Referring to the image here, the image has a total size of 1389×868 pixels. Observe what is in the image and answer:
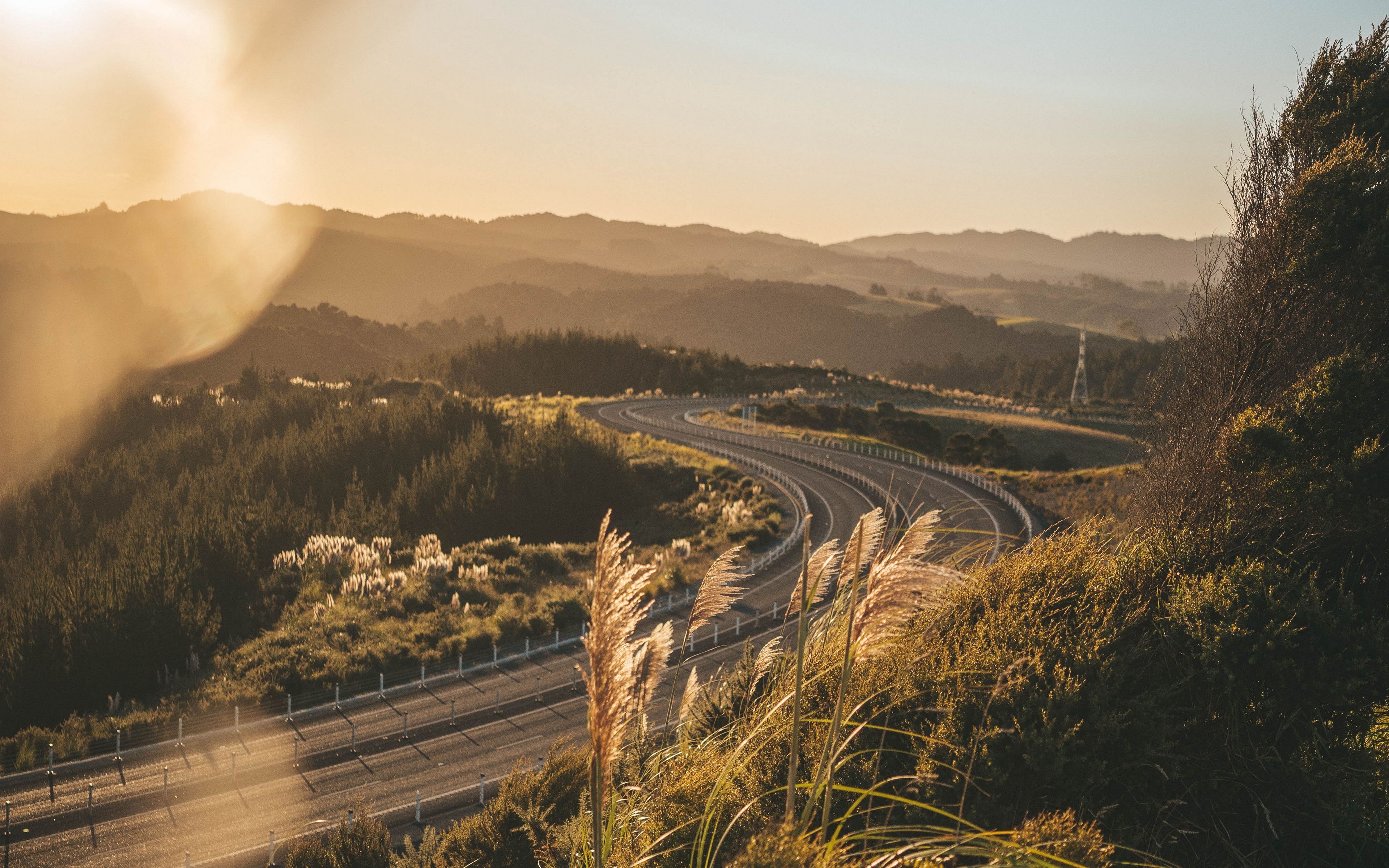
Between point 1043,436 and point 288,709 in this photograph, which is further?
point 1043,436

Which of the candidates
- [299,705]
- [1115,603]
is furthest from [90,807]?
[1115,603]

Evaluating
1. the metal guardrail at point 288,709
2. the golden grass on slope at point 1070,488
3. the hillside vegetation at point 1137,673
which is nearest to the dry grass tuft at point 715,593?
the hillside vegetation at point 1137,673

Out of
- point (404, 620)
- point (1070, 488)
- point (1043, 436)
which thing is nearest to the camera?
point (404, 620)

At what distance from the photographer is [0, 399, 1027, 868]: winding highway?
53.7ft

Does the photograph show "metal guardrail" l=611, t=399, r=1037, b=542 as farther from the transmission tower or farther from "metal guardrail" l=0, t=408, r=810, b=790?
the transmission tower

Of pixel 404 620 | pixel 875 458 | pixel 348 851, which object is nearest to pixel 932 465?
pixel 875 458

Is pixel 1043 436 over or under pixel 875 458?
under

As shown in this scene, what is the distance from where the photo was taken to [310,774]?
→ 19.3 meters

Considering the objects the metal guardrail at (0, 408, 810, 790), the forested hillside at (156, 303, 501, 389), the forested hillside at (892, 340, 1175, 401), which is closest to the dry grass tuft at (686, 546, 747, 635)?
the metal guardrail at (0, 408, 810, 790)

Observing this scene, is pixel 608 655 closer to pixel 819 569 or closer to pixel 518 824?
pixel 819 569

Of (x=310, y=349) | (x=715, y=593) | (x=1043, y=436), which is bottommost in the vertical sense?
(x=1043, y=436)

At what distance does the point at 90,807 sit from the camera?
17484mm

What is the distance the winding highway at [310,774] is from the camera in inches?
644

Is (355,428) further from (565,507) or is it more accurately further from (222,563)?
(222,563)
